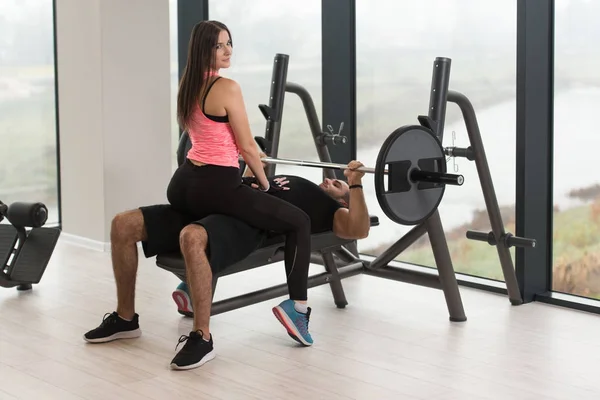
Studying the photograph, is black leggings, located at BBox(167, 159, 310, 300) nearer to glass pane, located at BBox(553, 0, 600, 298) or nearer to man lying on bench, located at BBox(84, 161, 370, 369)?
man lying on bench, located at BBox(84, 161, 370, 369)

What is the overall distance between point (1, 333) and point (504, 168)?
6.54 ft

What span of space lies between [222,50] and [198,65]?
9 centimetres

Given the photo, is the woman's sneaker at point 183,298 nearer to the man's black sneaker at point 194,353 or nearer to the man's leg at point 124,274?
the man's leg at point 124,274

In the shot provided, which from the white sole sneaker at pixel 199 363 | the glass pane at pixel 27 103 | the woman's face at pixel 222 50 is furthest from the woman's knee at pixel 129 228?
the glass pane at pixel 27 103

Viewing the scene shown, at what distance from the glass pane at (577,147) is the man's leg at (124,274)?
159cm

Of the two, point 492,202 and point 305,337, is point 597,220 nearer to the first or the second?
point 492,202

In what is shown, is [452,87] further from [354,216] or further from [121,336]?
[121,336]

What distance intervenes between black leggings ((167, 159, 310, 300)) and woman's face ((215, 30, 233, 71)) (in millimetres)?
337

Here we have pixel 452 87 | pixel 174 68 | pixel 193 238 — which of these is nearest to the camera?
pixel 193 238

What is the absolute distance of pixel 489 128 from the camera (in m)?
3.86

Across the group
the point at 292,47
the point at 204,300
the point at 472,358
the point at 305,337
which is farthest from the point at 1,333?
the point at 292,47

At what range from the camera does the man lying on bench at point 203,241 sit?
9.77 ft

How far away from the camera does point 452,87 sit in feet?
13.0

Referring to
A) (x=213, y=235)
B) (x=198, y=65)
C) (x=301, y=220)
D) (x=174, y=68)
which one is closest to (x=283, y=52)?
(x=174, y=68)
